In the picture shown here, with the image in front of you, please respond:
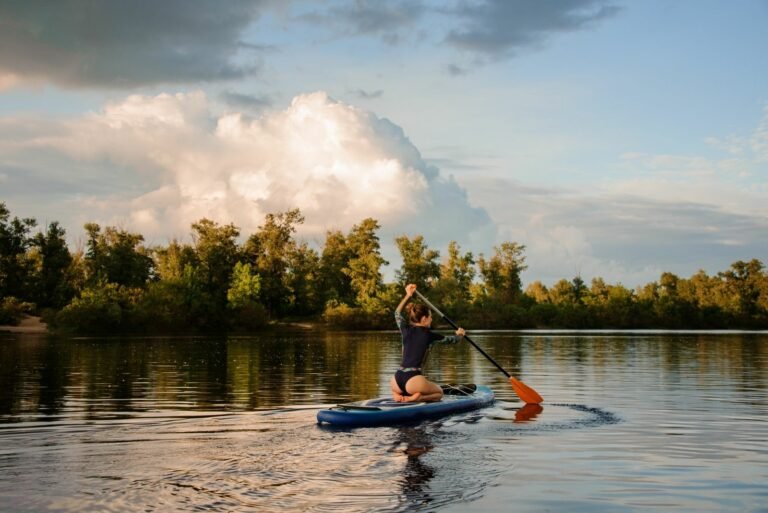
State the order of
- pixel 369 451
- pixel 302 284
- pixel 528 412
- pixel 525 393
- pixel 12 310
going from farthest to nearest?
pixel 302 284
pixel 12 310
pixel 525 393
pixel 528 412
pixel 369 451

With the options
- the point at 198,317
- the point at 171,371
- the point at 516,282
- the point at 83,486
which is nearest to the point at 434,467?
the point at 83,486

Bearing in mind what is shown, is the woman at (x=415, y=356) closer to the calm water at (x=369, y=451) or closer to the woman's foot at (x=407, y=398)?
the woman's foot at (x=407, y=398)

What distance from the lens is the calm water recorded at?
901 cm

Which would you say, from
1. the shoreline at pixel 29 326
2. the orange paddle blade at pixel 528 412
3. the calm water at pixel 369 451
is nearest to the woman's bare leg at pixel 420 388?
the calm water at pixel 369 451

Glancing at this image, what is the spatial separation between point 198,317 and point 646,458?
9064cm

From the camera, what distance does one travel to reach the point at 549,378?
2728cm

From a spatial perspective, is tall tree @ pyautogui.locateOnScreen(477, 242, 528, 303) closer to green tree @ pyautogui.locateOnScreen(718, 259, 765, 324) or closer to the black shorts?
green tree @ pyautogui.locateOnScreen(718, 259, 765, 324)

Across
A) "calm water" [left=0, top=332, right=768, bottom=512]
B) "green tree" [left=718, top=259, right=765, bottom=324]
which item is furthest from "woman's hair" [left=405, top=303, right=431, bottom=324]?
"green tree" [left=718, top=259, right=765, bottom=324]

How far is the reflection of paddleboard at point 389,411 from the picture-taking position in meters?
14.2

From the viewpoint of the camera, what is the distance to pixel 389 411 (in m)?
14.8

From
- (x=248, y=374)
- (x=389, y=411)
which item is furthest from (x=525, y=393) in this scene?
(x=248, y=374)

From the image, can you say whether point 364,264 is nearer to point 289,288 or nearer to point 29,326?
point 289,288

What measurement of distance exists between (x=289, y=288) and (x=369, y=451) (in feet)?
319

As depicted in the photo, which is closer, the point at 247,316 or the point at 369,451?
the point at 369,451
